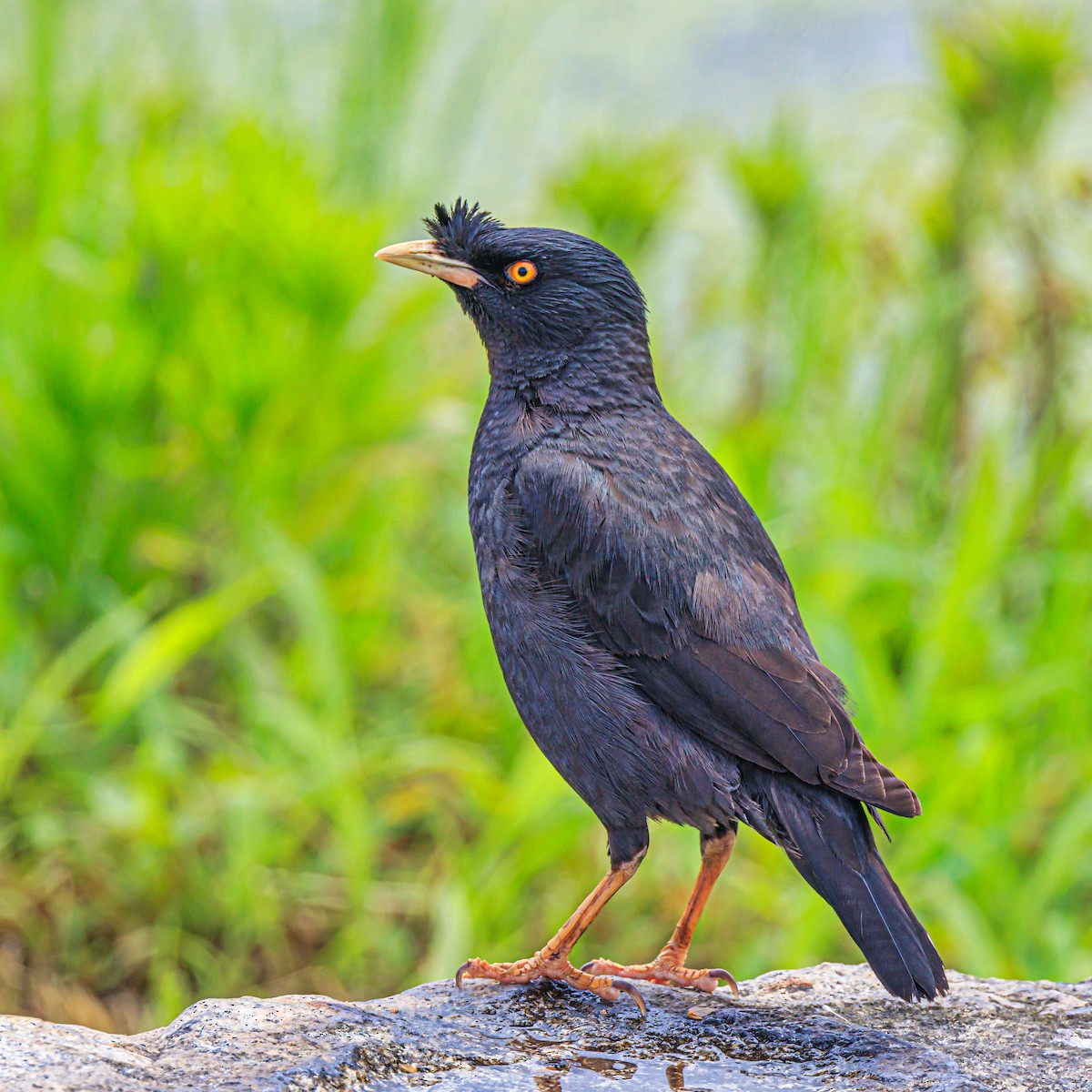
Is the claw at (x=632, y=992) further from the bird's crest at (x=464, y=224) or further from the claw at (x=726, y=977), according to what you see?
the bird's crest at (x=464, y=224)

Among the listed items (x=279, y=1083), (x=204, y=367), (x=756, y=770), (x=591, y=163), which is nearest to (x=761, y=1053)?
(x=756, y=770)

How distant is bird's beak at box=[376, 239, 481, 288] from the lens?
3.01m

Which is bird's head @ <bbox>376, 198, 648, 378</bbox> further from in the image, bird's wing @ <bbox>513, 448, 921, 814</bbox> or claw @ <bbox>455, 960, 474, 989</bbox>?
claw @ <bbox>455, 960, 474, 989</bbox>

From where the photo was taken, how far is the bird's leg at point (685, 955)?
108 inches

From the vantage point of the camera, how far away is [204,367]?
4703mm

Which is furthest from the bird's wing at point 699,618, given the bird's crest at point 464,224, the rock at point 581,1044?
the bird's crest at point 464,224

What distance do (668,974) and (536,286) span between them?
4.49 ft

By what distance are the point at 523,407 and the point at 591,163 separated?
2.96 m

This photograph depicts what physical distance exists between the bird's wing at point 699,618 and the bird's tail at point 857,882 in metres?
0.07

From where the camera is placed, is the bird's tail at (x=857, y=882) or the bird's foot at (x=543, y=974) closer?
the bird's tail at (x=857, y=882)

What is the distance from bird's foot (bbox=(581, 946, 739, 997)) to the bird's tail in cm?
31

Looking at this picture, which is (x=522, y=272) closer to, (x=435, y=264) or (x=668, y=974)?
(x=435, y=264)

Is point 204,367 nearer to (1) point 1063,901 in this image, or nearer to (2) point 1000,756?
(2) point 1000,756

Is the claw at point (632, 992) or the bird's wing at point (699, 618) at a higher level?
the bird's wing at point (699, 618)
